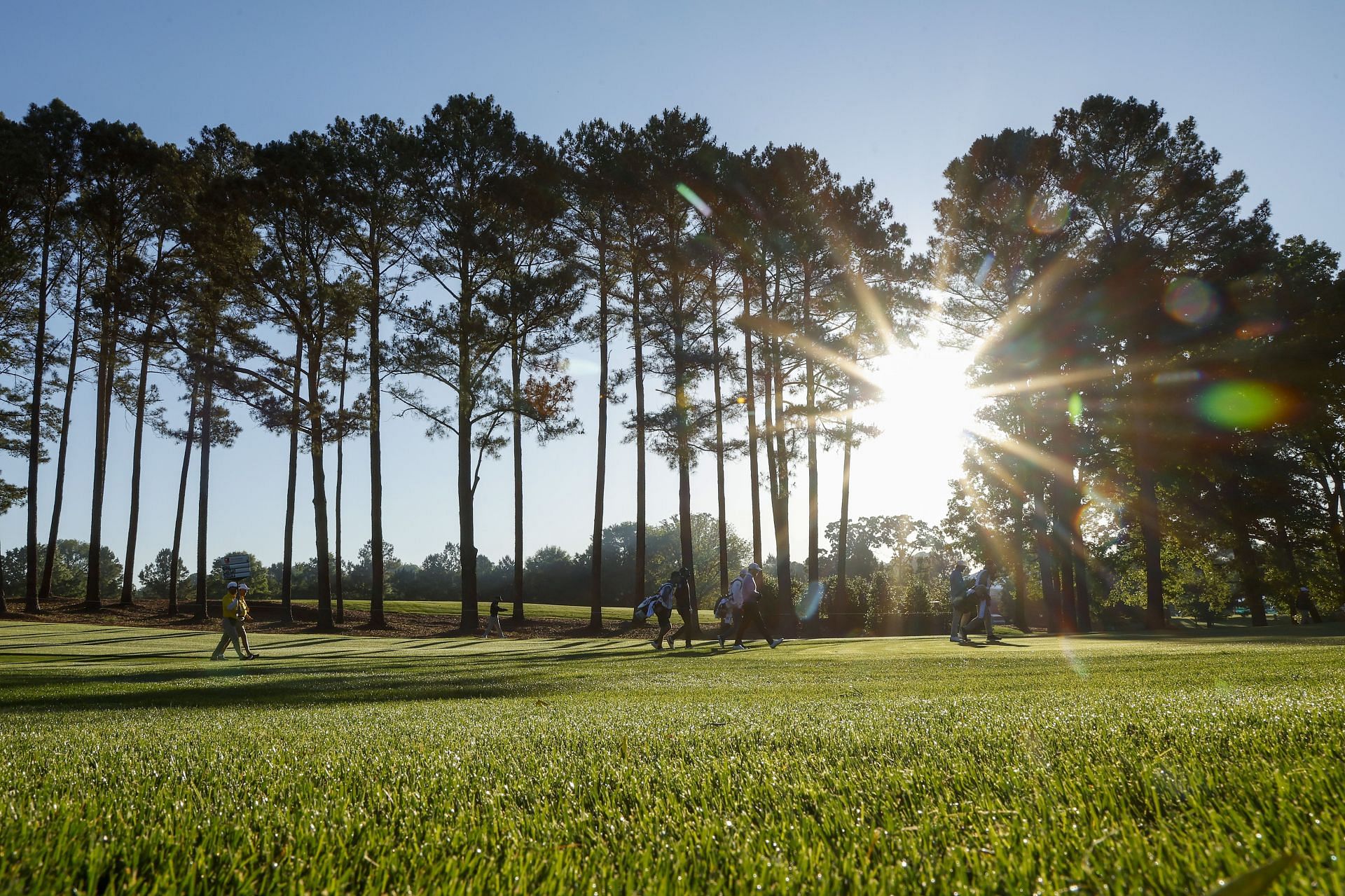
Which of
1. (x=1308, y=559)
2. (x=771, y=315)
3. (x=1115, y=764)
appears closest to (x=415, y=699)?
(x=1115, y=764)

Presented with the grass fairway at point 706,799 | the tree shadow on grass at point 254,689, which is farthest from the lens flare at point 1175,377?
the grass fairway at point 706,799

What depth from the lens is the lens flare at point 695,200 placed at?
1150 inches

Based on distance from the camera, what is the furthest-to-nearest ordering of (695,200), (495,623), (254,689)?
(495,623)
(695,200)
(254,689)

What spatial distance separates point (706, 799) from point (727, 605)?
1868 centimetres

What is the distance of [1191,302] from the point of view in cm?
2791

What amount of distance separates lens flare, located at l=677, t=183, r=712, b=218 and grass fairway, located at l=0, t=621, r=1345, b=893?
26.5m

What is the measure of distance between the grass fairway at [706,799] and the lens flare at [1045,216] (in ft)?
89.0

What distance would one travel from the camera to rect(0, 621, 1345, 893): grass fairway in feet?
4.23

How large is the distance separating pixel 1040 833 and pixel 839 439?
30.2m

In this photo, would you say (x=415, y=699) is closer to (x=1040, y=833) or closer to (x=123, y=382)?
(x=1040, y=833)

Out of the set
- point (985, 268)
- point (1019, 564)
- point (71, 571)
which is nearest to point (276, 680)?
point (985, 268)

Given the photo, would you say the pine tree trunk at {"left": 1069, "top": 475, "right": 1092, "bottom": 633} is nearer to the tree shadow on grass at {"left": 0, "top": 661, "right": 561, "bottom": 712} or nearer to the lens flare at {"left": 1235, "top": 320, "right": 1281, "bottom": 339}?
the lens flare at {"left": 1235, "top": 320, "right": 1281, "bottom": 339}

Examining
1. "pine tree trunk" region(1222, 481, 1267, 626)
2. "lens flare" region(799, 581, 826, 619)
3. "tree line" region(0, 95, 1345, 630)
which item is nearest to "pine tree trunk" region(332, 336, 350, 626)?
"tree line" region(0, 95, 1345, 630)

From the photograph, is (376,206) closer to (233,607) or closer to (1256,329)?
(233,607)
